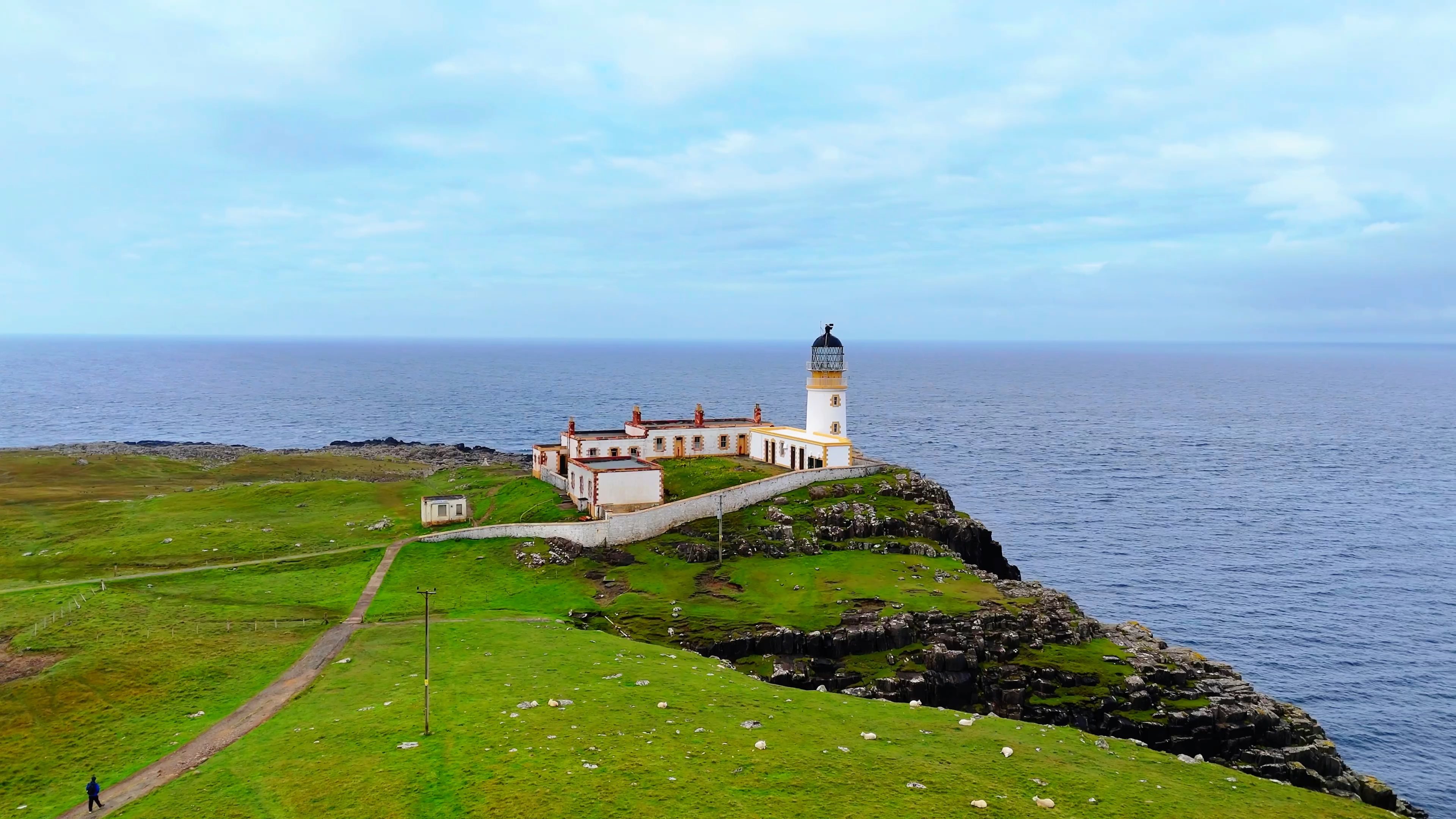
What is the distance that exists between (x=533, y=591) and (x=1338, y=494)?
4380 inches

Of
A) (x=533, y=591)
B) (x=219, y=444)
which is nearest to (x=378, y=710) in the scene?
(x=533, y=591)

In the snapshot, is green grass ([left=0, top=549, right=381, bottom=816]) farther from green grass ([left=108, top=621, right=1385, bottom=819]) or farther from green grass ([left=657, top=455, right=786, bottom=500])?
green grass ([left=657, top=455, right=786, bottom=500])

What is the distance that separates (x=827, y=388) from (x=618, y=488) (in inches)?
948

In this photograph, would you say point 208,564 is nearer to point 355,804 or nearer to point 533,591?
point 533,591

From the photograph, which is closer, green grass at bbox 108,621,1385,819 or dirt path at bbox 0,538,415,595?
green grass at bbox 108,621,1385,819

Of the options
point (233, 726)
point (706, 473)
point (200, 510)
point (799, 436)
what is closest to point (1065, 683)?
point (706, 473)

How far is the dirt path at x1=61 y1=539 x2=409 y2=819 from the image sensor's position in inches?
1228

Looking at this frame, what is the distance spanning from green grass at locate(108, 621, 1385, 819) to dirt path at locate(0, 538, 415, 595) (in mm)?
25763

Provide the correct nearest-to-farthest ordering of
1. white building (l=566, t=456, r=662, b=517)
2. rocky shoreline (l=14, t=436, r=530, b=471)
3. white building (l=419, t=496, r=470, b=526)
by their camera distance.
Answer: white building (l=566, t=456, r=662, b=517) → white building (l=419, t=496, r=470, b=526) → rocky shoreline (l=14, t=436, r=530, b=471)

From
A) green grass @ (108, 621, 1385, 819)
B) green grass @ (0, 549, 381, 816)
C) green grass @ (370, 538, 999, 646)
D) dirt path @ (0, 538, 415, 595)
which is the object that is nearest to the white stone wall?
green grass @ (370, 538, 999, 646)

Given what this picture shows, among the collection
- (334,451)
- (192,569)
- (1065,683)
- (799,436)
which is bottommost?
(1065,683)

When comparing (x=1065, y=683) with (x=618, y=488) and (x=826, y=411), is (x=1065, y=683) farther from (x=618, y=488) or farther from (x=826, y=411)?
(x=826, y=411)

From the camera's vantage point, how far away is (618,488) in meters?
74.0

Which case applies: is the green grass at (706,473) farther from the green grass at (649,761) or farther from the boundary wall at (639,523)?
the green grass at (649,761)
